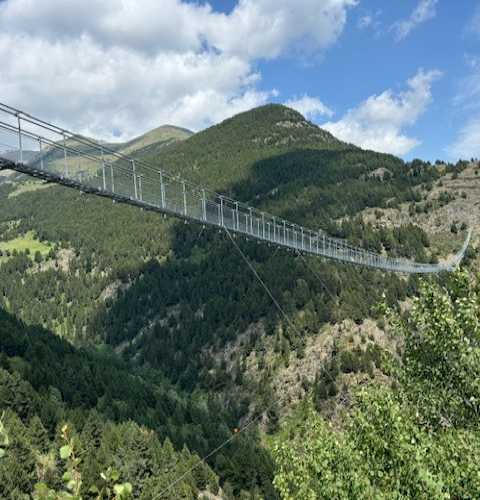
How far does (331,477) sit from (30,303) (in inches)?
6123

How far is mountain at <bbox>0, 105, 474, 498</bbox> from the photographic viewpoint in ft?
233

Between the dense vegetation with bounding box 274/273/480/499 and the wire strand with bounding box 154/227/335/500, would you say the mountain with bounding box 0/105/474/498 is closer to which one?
the wire strand with bounding box 154/227/335/500

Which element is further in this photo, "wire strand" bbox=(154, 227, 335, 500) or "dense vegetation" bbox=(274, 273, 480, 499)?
"wire strand" bbox=(154, 227, 335, 500)

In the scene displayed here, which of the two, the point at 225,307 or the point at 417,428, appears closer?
the point at 417,428

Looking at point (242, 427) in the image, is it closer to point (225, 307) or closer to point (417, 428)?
point (225, 307)

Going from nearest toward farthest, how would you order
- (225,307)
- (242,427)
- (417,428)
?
1. (417,428)
2. (242,427)
3. (225,307)

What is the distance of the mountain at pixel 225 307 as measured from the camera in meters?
71.1

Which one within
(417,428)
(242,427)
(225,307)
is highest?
(417,428)

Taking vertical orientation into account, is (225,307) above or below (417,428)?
below

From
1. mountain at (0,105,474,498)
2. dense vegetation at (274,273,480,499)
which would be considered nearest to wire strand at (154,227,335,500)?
mountain at (0,105,474,498)

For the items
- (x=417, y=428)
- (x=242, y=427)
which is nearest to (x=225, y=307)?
(x=242, y=427)

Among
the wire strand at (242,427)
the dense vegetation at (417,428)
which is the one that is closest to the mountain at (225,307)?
the wire strand at (242,427)

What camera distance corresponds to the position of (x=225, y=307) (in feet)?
377

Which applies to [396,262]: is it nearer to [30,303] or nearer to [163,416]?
[163,416]
